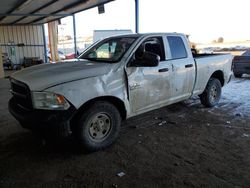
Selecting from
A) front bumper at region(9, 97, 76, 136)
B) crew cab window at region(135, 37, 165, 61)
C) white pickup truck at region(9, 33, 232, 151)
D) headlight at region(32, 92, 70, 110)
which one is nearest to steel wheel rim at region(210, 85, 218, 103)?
white pickup truck at region(9, 33, 232, 151)

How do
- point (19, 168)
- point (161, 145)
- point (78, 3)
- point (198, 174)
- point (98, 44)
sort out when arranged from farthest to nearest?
point (78, 3), point (98, 44), point (161, 145), point (19, 168), point (198, 174)

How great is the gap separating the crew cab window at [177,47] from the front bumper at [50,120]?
253cm

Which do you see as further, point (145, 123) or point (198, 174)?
point (145, 123)

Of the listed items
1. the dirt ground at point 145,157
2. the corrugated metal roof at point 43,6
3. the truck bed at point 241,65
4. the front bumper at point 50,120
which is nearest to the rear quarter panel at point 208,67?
the dirt ground at point 145,157

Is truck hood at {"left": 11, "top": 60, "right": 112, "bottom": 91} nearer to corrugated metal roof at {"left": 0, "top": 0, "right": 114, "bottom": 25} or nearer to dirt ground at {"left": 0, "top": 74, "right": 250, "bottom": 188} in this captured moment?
dirt ground at {"left": 0, "top": 74, "right": 250, "bottom": 188}

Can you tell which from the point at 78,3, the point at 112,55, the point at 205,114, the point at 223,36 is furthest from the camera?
the point at 223,36

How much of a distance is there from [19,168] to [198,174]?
7.90 ft

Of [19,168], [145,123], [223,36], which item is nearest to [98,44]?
[145,123]

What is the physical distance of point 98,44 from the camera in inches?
201

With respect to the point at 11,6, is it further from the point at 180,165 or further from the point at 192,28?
the point at 192,28

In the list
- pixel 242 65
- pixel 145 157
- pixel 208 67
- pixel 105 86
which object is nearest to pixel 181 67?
pixel 208 67

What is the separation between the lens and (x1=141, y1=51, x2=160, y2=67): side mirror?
4023 millimetres

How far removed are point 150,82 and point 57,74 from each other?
1658 millimetres

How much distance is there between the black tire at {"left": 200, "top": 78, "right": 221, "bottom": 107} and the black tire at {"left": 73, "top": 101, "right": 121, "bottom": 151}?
2.95 metres
